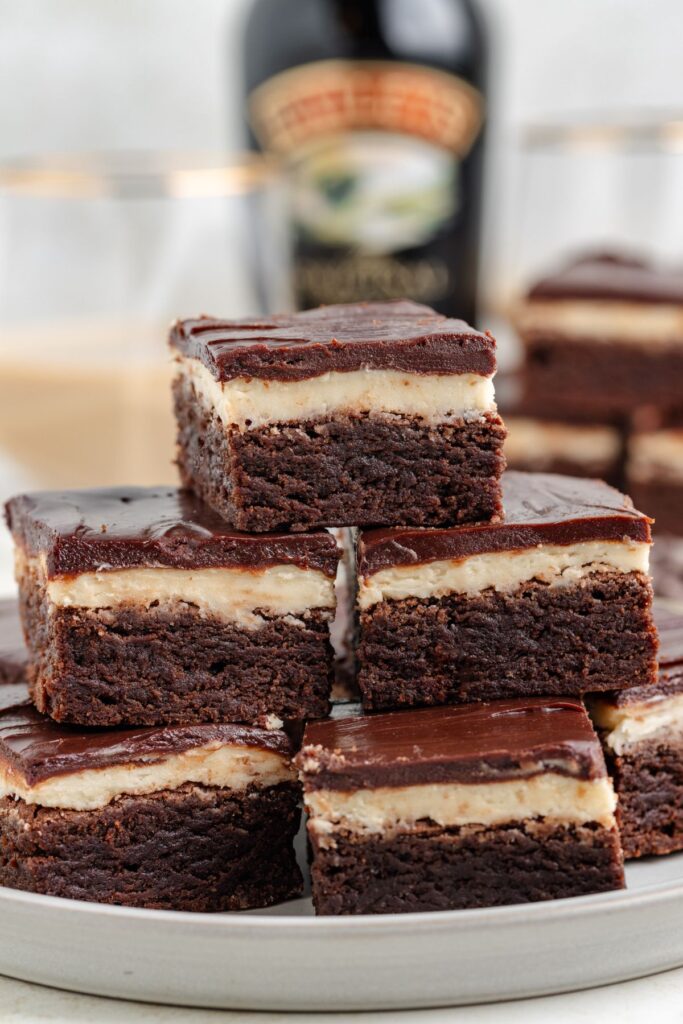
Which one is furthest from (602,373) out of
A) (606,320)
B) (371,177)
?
(371,177)

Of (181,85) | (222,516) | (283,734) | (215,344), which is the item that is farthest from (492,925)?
(181,85)

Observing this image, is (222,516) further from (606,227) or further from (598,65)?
(598,65)

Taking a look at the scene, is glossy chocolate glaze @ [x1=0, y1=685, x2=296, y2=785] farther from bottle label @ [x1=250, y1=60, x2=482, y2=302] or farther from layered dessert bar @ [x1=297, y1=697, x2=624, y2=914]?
bottle label @ [x1=250, y1=60, x2=482, y2=302]

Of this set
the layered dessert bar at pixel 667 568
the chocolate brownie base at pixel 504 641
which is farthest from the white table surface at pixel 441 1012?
the layered dessert bar at pixel 667 568

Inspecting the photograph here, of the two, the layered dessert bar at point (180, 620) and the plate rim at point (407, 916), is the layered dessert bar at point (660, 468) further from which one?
the plate rim at point (407, 916)

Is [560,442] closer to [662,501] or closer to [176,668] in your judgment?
[662,501]

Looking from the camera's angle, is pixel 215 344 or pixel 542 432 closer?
pixel 215 344
